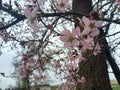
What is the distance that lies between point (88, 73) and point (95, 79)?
9.3 inches

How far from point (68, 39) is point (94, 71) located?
12.7 feet

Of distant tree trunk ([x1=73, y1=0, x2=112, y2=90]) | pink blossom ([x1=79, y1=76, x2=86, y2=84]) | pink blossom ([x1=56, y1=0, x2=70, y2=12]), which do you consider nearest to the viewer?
pink blossom ([x1=56, y1=0, x2=70, y2=12])

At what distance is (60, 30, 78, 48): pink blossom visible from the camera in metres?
2.19

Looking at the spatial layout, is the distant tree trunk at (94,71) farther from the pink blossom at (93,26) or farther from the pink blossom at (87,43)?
the pink blossom at (93,26)

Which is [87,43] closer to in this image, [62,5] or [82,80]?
[62,5]

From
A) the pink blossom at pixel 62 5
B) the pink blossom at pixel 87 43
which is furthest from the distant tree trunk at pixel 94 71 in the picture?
the pink blossom at pixel 87 43

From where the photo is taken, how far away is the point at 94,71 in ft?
19.7

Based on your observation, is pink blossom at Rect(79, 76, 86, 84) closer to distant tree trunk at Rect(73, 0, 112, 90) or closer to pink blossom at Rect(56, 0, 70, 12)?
distant tree trunk at Rect(73, 0, 112, 90)

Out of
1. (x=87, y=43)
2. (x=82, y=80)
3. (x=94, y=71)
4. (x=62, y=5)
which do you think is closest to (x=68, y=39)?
(x=87, y=43)

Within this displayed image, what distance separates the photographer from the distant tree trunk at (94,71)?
585cm

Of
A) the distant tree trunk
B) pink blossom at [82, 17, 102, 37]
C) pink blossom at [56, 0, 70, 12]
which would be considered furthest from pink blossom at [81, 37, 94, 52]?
the distant tree trunk

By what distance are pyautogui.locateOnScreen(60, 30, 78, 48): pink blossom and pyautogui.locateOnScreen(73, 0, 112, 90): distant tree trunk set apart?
11.2 feet

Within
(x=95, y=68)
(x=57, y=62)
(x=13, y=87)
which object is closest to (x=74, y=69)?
(x=57, y=62)

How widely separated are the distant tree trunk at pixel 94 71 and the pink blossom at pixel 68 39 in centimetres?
342
